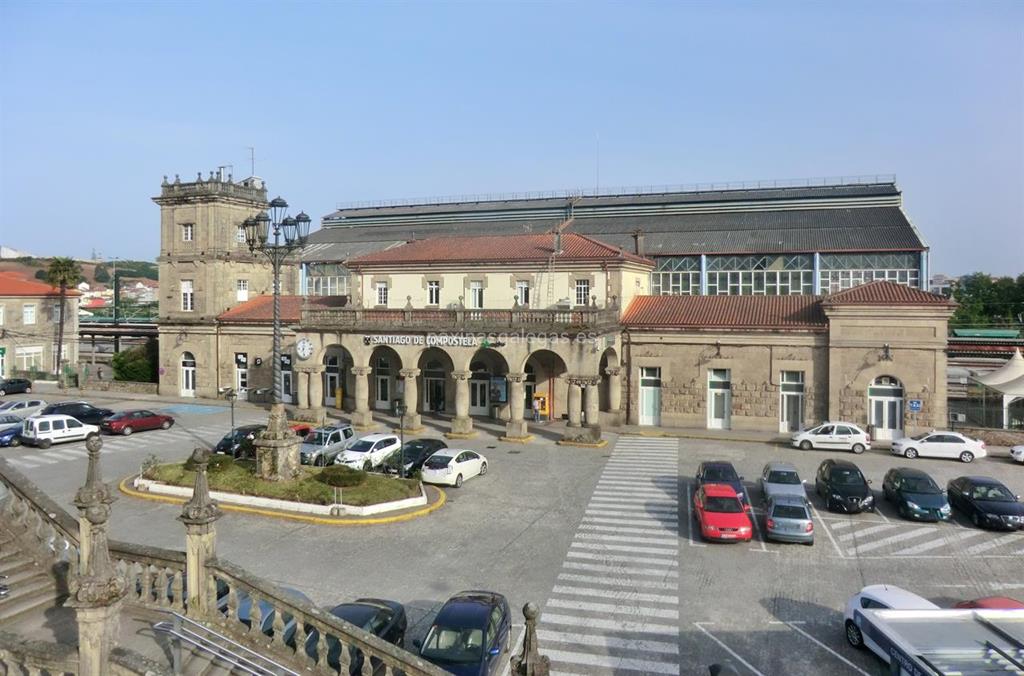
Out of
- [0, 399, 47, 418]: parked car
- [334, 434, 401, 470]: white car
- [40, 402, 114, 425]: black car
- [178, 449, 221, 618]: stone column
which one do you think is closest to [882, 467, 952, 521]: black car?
[334, 434, 401, 470]: white car

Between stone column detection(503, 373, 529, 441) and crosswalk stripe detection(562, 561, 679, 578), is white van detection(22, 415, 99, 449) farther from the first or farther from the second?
crosswalk stripe detection(562, 561, 679, 578)

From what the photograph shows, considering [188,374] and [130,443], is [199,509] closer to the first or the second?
[130,443]

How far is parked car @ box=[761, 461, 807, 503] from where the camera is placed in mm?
23578

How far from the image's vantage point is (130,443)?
117 ft

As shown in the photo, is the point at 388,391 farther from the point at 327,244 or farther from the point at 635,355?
the point at 327,244

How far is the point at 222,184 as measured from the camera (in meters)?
51.2

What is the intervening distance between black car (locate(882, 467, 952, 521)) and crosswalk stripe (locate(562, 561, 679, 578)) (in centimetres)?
970

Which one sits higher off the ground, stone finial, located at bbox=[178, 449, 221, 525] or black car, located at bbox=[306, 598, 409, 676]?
stone finial, located at bbox=[178, 449, 221, 525]

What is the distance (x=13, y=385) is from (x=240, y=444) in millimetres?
32369

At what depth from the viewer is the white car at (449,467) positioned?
2742cm

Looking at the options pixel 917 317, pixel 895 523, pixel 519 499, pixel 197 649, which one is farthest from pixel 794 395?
pixel 197 649

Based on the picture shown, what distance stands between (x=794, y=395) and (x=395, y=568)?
26.5 metres

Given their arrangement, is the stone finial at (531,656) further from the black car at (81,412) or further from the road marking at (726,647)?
the black car at (81,412)

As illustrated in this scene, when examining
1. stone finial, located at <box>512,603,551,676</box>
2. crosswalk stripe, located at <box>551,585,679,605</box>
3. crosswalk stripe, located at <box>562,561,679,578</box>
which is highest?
stone finial, located at <box>512,603,551,676</box>
